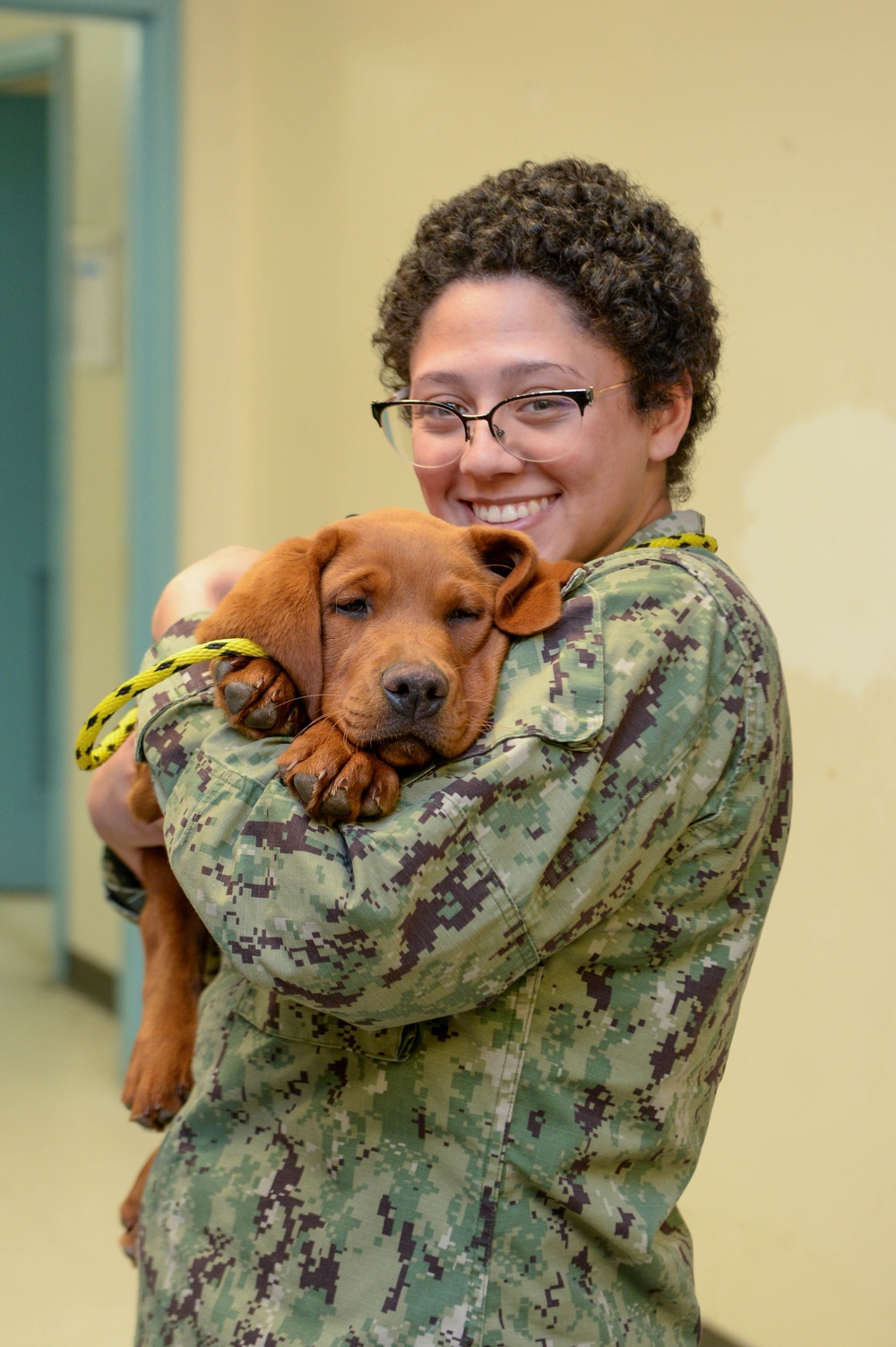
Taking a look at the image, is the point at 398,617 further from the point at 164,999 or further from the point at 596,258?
the point at 164,999

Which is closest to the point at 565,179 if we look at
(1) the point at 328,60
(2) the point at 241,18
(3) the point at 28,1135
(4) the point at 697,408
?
(4) the point at 697,408

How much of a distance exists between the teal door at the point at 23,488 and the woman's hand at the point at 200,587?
4.57m

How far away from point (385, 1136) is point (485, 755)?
13.8 inches

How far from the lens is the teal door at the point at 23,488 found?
568 cm

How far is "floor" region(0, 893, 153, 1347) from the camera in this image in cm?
301

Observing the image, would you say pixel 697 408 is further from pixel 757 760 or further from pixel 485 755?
pixel 485 755

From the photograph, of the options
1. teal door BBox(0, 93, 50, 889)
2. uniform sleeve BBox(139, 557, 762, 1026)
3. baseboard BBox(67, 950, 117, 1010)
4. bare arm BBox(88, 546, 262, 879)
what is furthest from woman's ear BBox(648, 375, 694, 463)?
teal door BBox(0, 93, 50, 889)

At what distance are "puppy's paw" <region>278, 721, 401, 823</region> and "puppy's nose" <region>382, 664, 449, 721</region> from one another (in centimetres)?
7

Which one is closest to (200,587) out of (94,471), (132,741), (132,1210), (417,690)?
(132,741)

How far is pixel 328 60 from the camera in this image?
11.8ft

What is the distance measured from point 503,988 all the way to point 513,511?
55cm

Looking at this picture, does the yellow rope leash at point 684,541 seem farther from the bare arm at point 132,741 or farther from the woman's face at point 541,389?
the bare arm at point 132,741

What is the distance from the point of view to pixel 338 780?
42.7 inches

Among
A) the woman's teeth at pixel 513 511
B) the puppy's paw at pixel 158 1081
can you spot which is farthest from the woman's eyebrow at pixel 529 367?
the puppy's paw at pixel 158 1081
